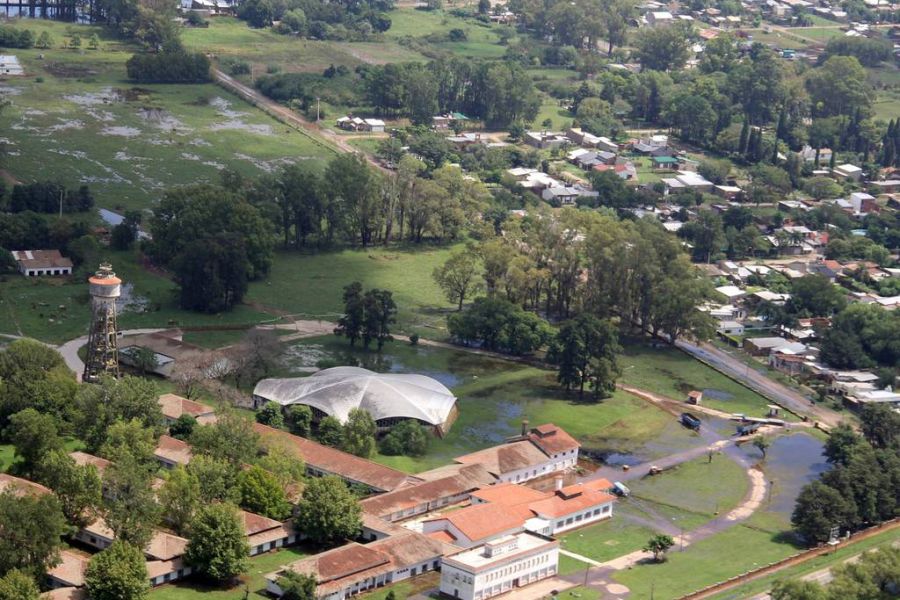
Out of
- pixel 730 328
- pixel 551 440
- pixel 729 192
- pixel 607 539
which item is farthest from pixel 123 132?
pixel 607 539

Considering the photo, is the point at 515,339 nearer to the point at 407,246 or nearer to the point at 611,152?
the point at 407,246

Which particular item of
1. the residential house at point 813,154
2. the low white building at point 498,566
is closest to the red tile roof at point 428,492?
the low white building at point 498,566

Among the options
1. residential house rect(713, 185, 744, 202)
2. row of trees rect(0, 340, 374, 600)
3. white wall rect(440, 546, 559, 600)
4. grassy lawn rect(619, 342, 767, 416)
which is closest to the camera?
row of trees rect(0, 340, 374, 600)

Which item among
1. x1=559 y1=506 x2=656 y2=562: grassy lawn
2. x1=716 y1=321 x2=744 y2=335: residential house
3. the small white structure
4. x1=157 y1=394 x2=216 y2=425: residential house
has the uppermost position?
the small white structure

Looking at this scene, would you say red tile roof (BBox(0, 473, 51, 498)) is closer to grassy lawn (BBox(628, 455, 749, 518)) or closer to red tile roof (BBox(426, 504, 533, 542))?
red tile roof (BBox(426, 504, 533, 542))

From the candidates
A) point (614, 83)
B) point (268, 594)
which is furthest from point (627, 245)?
point (614, 83)

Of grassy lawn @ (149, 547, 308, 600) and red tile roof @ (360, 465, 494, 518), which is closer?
grassy lawn @ (149, 547, 308, 600)

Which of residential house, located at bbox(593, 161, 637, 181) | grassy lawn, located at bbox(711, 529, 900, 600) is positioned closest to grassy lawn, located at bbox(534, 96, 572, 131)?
residential house, located at bbox(593, 161, 637, 181)
